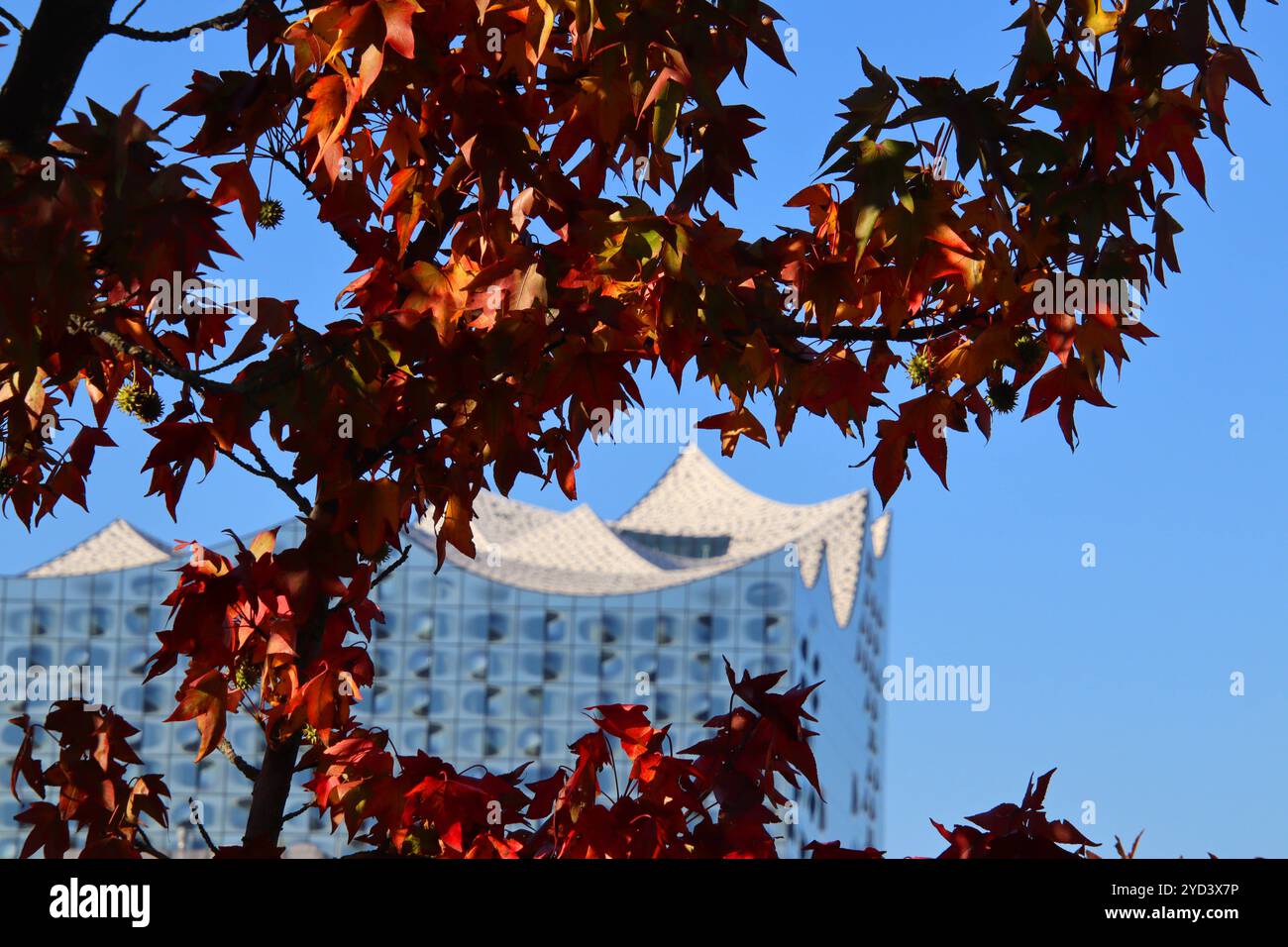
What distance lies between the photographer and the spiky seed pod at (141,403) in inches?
168

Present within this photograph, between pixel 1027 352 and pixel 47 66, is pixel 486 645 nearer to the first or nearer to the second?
pixel 47 66

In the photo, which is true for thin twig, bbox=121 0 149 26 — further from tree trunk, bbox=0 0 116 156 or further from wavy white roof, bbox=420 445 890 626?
wavy white roof, bbox=420 445 890 626

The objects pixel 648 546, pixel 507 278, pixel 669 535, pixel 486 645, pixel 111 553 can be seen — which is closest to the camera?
pixel 507 278

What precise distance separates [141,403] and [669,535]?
89868mm

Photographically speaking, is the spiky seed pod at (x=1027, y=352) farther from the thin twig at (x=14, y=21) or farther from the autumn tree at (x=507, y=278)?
the thin twig at (x=14, y=21)

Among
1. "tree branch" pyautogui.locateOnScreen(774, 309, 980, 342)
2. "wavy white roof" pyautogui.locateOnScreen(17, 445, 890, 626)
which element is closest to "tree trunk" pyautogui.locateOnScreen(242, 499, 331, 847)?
"tree branch" pyautogui.locateOnScreen(774, 309, 980, 342)

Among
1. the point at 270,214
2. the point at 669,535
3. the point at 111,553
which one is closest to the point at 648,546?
the point at 669,535

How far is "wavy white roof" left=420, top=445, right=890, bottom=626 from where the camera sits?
8075cm

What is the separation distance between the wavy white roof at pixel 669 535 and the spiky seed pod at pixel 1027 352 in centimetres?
7408

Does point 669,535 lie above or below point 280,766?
above

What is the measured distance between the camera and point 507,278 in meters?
3.17
